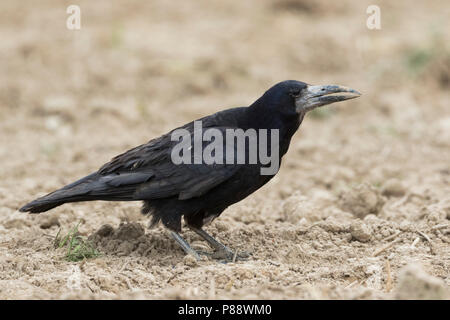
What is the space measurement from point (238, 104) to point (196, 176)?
15.1ft

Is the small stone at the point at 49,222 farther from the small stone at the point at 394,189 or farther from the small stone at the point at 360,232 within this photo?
the small stone at the point at 394,189

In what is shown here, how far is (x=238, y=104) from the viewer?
9484 mm

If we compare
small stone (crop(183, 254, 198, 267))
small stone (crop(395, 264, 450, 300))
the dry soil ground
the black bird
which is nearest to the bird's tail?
the black bird

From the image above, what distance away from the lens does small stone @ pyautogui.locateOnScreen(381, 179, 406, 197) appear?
655 centimetres

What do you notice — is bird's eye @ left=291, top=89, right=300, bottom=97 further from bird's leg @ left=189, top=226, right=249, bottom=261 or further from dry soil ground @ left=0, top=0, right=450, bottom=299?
bird's leg @ left=189, top=226, right=249, bottom=261

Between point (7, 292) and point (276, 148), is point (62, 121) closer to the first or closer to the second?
point (276, 148)

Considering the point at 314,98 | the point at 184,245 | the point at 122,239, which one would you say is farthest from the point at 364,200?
the point at 122,239

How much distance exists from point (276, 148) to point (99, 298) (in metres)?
1.78

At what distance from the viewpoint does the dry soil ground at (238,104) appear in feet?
14.7

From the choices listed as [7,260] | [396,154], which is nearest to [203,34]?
[396,154]

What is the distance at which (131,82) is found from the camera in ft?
33.0

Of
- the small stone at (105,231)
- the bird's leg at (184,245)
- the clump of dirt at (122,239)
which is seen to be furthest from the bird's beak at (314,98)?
the small stone at (105,231)

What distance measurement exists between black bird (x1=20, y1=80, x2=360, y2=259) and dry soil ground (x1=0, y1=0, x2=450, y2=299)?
0.29 metres
